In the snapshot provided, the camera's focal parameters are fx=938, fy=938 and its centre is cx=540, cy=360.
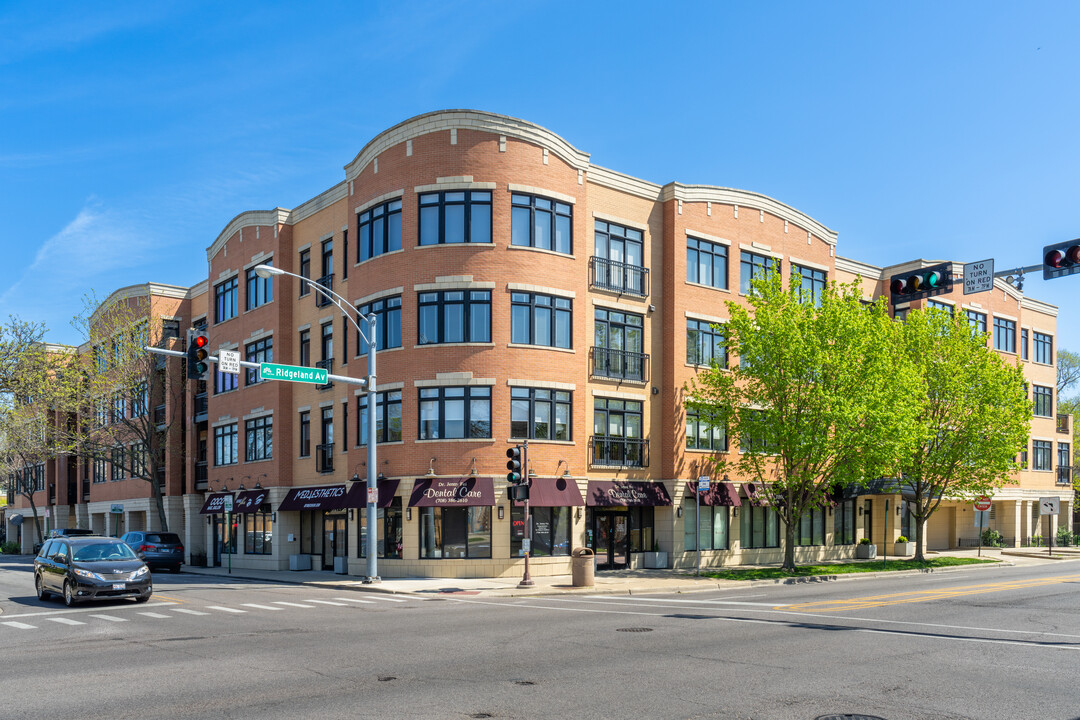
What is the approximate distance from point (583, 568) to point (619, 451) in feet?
26.1

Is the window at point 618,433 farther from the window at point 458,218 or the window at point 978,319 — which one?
the window at point 978,319

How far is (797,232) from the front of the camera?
41.2 meters

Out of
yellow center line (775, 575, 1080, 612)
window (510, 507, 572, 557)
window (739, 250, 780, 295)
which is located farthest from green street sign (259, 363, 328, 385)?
window (739, 250, 780, 295)

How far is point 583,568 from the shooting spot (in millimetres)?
27438

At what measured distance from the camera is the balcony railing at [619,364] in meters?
34.2

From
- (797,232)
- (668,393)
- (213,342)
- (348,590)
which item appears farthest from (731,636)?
(213,342)

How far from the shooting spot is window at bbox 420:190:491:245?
3222cm

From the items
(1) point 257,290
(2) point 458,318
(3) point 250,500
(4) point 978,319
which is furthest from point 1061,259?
(4) point 978,319

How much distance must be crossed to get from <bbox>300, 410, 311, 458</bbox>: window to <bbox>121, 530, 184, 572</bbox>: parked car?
665 cm

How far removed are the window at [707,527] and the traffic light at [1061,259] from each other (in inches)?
850

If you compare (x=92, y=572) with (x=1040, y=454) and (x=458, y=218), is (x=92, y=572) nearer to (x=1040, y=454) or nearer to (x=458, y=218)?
(x=458, y=218)

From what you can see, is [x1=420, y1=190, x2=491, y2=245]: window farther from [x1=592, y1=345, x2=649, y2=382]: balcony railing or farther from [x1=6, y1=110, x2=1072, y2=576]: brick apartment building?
[x1=592, y1=345, x2=649, y2=382]: balcony railing

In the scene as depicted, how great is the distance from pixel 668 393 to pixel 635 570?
685 cm

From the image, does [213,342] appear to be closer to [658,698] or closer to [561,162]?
[561,162]
